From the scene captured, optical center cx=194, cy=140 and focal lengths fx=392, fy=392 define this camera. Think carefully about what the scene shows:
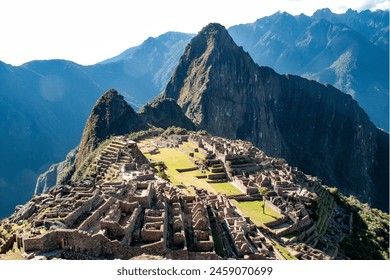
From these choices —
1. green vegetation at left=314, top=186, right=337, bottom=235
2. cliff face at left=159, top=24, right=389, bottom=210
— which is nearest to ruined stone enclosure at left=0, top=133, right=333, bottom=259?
green vegetation at left=314, top=186, right=337, bottom=235

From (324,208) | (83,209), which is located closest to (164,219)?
(83,209)

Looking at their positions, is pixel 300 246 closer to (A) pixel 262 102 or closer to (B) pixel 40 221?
(B) pixel 40 221

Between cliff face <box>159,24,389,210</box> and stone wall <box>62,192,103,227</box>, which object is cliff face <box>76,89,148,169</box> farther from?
stone wall <box>62,192,103,227</box>

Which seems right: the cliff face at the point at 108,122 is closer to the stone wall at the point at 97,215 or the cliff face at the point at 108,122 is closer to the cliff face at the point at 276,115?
the cliff face at the point at 276,115

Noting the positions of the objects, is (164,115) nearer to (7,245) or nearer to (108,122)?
(108,122)

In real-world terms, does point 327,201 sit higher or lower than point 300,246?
lower

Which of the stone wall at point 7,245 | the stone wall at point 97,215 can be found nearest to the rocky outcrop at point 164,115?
the stone wall at point 97,215
